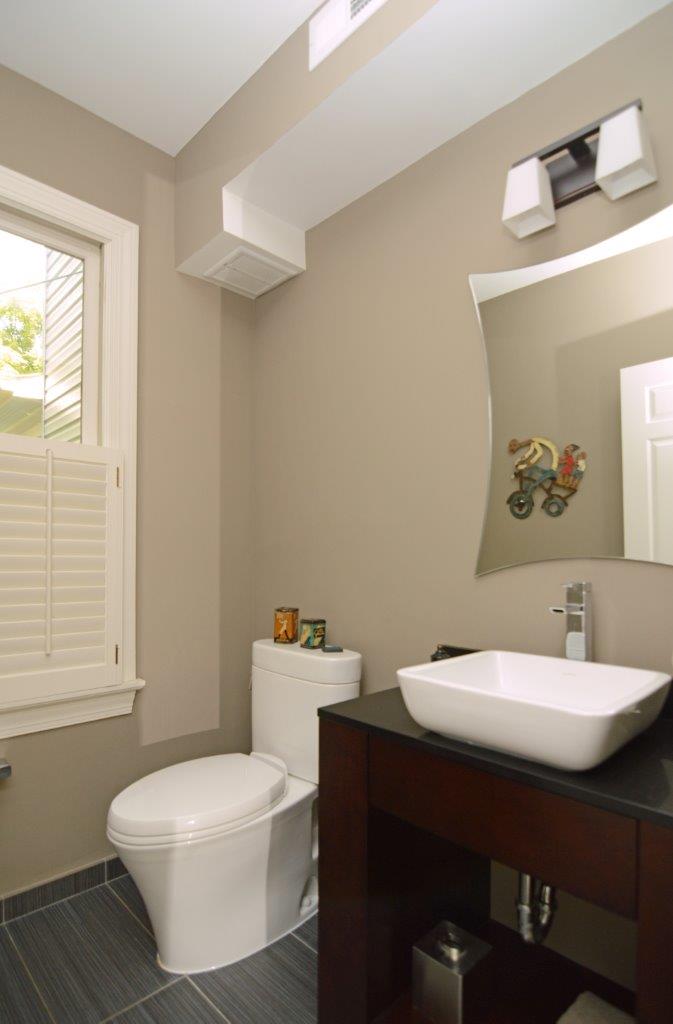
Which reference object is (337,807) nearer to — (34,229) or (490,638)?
(490,638)

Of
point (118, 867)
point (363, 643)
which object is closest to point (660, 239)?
point (363, 643)

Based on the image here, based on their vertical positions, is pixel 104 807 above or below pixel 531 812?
below

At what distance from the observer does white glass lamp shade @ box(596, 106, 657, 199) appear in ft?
4.27

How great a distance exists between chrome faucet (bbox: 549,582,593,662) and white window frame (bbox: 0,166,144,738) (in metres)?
1.46

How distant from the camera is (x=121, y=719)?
206 centimetres

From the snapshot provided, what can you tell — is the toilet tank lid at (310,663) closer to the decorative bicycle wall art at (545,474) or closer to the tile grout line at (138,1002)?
the decorative bicycle wall art at (545,474)

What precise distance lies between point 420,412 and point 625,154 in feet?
Result: 2.70

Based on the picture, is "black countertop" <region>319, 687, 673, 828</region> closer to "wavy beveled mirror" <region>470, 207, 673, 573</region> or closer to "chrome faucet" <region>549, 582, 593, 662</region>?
"chrome faucet" <region>549, 582, 593, 662</region>

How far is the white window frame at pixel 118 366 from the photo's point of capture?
2.00 m

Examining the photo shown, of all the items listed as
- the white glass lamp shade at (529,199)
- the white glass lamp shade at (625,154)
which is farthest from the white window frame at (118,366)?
the white glass lamp shade at (625,154)

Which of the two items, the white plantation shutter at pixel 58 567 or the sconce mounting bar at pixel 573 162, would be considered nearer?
the sconce mounting bar at pixel 573 162

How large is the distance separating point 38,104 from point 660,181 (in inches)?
76.5

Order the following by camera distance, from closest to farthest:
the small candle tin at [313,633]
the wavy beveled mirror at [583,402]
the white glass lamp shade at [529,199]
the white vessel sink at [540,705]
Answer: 1. the white vessel sink at [540,705]
2. the wavy beveled mirror at [583,402]
3. the white glass lamp shade at [529,199]
4. the small candle tin at [313,633]

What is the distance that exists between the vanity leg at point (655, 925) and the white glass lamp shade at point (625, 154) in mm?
1349
